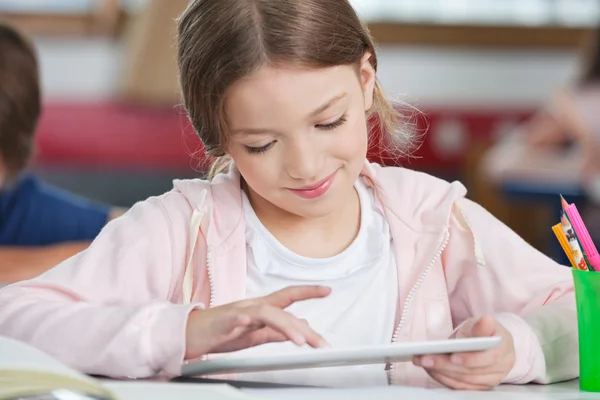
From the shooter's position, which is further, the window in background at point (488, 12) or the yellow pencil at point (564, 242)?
the window in background at point (488, 12)

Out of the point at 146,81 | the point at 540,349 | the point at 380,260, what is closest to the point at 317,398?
the point at 540,349

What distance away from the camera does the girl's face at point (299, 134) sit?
988 mm

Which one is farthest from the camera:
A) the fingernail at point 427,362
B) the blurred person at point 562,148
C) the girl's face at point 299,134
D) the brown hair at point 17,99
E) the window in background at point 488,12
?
the window in background at point 488,12

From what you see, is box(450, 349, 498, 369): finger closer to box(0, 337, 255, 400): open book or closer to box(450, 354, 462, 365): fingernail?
box(450, 354, 462, 365): fingernail

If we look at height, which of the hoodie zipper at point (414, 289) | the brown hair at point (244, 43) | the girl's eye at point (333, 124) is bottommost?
the hoodie zipper at point (414, 289)

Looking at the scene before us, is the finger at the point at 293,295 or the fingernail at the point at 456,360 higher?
the finger at the point at 293,295

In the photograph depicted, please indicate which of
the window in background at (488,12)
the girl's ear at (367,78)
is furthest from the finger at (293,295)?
the window in background at (488,12)

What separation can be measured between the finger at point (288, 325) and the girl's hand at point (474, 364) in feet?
0.33

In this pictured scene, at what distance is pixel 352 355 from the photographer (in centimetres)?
78

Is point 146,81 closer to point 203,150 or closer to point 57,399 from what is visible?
point 203,150

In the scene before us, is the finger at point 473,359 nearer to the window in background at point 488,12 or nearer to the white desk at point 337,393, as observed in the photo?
the white desk at point 337,393

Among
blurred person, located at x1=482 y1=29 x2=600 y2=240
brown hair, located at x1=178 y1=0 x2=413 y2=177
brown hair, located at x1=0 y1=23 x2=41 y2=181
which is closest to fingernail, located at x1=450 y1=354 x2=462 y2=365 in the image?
brown hair, located at x1=178 y1=0 x2=413 y2=177

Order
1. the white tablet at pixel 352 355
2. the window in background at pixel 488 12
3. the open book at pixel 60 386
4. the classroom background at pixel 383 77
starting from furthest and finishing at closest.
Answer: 1. the window in background at pixel 488 12
2. the classroom background at pixel 383 77
3. the white tablet at pixel 352 355
4. the open book at pixel 60 386

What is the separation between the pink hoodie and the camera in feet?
3.00
